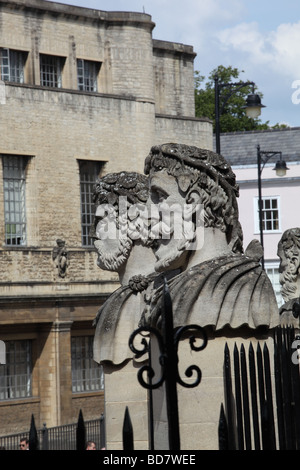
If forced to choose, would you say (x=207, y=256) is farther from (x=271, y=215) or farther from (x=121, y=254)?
(x=271, y=215)

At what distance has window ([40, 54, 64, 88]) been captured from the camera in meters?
38.5

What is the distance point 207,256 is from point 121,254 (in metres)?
2.26

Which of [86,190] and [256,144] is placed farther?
[256,144]

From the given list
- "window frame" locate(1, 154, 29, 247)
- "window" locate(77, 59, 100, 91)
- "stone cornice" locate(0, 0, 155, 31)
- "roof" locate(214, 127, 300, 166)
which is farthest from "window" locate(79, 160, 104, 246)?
"roof" locate(214, 127, 300, 166)

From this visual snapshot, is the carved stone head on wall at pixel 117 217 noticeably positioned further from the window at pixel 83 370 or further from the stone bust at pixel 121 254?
the window at pixel 83 370

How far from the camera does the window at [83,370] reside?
3712 cm

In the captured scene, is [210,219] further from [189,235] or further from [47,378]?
[47,378]

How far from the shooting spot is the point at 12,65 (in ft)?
123

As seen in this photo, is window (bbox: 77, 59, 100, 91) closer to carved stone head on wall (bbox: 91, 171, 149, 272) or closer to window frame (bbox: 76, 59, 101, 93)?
window frame (bbox: 76, 59, 101, 93)

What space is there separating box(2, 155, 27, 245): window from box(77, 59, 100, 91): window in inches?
164

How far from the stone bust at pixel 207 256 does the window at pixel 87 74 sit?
1318 inches

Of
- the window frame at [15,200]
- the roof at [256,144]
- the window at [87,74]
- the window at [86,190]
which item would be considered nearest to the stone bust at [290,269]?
the window frame at [15,200]

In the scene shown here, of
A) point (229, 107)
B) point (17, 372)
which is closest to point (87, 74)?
point (17, 372)
